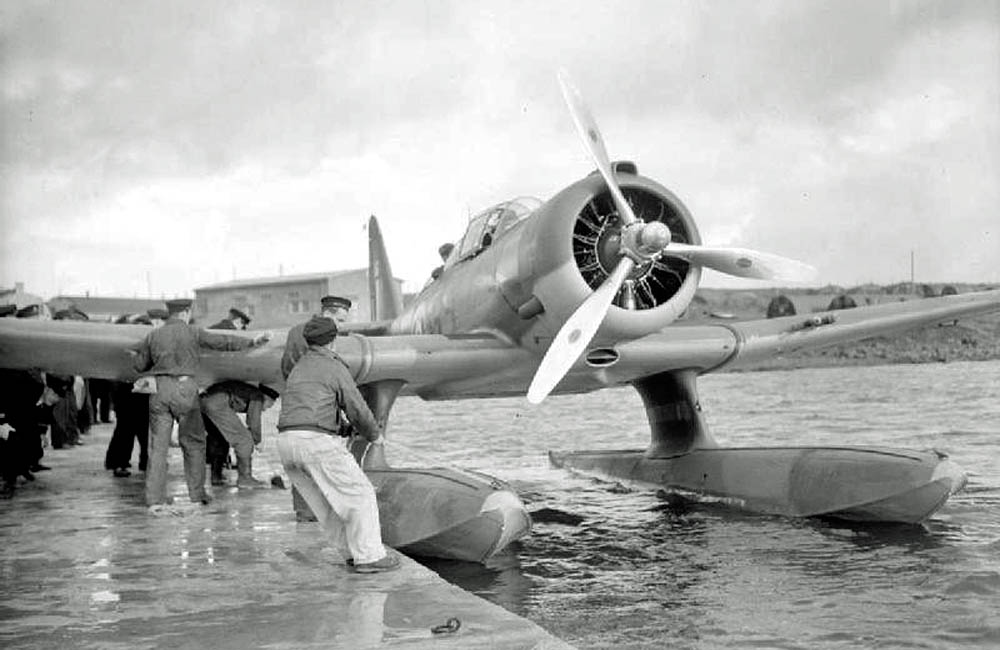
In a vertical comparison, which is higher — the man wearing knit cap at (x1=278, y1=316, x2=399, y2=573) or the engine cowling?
the engine cowling

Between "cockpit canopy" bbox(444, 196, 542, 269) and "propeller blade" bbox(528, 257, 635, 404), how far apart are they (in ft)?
5.92

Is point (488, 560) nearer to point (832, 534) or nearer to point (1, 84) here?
point (832, 534)

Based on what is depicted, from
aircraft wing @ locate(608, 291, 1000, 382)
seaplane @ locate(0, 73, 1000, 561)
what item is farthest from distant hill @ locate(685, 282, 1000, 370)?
seaplane @ locate(0, 73, 1000, 561)

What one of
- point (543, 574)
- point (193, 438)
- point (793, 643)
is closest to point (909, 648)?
point (793, 643)

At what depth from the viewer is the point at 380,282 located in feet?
63.6

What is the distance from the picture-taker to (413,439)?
20.5 m

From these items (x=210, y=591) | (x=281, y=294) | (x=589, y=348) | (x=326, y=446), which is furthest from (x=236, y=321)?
(x=281, y=294)

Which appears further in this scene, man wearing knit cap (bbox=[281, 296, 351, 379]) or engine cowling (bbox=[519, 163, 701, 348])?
engine cowling (bbox=[519, 163, 701, 348])

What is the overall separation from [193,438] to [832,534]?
5430 mm

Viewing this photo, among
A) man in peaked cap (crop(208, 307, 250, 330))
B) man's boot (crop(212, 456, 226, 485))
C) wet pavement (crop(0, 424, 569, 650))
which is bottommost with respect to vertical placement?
wet pavement (crop(0, 424, 569, 650))

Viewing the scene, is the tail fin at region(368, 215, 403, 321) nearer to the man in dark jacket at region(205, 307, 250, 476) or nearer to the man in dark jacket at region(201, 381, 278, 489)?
the man in dark jacket at region(205, 307, 250, 476)

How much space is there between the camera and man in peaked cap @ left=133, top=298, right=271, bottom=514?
8469 mm

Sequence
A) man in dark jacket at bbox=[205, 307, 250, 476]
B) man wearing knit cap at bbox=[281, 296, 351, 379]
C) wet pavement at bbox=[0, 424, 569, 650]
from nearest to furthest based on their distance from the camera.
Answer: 1. wet pavement at bbox=[0, 424, 569, 650]
2. man wearing knit cap at bbox=[281, 296, 351, 379]
3. man in dark jacket at bbox=[205, 307, 250, 476]

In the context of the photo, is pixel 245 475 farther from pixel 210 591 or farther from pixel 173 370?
pixel 210 591
